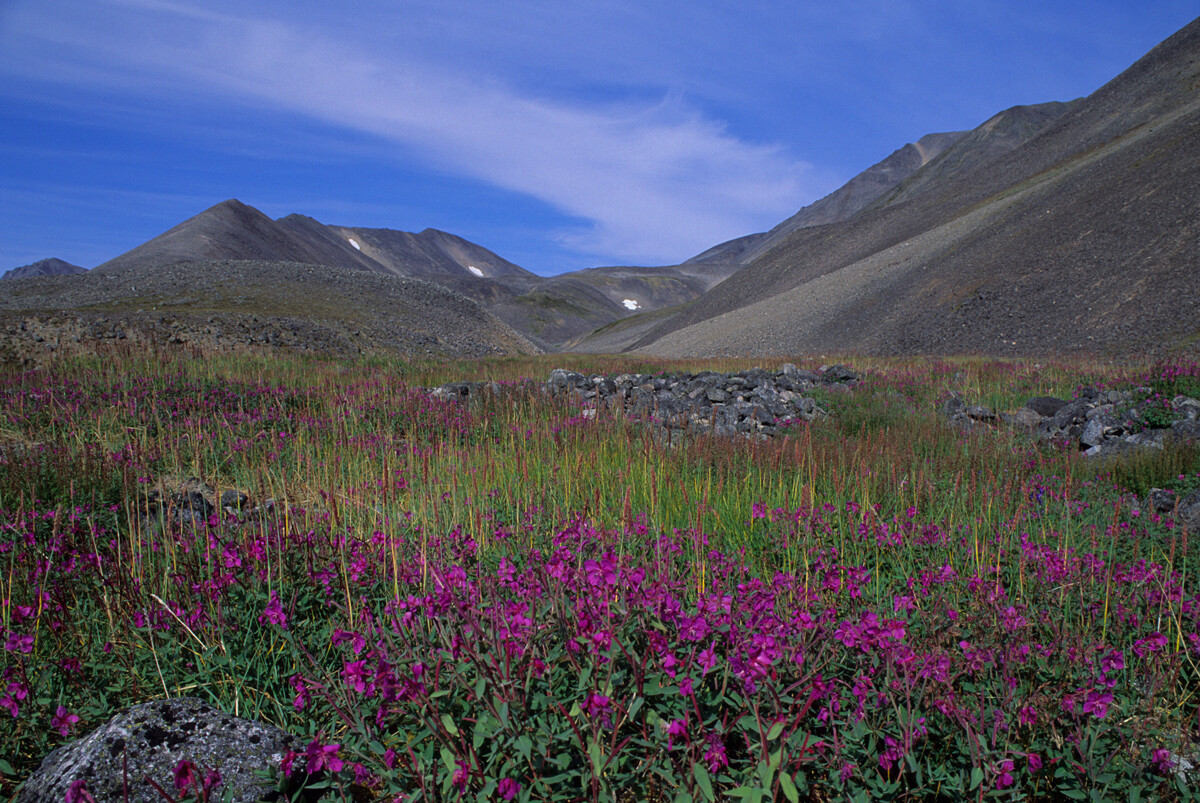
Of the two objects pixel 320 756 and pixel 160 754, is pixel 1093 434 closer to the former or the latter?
pixel 320 756

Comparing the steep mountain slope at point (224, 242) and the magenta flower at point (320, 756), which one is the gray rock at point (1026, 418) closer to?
the magenta flower at point (320, 756)

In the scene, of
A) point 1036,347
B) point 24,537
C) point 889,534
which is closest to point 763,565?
point 889,534

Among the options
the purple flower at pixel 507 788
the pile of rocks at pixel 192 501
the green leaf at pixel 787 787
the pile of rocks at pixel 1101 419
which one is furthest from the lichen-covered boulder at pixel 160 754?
the pile of rocks at pixel 1101 419

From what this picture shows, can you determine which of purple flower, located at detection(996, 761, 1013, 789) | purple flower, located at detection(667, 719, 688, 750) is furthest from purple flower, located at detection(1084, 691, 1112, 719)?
purple flower, located at detection(667, 719, 688, 750)

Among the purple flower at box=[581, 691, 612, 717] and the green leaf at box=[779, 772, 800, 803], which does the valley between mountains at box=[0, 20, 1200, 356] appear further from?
the green leaf at box=[779, 772, 800, 803]

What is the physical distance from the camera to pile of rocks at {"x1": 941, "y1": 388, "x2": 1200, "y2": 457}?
20.9ft

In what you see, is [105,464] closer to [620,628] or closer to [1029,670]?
[620,628]

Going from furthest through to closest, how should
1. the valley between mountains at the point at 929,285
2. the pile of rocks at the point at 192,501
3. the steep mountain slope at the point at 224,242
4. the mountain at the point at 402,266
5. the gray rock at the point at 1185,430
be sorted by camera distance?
the mountain at the point at 402,266, the steep mountain slope at the point at 224,242, the valley between mountains at the point at 929,285, the gray rock at the point at 1185,430, the pile of rocks at the point at 192,501

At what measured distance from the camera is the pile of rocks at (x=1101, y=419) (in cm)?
637

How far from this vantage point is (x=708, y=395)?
10.2 meters

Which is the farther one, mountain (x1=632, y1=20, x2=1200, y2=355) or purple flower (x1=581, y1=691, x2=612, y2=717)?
mountain (x1=632, y1=20, x2=1200, y2=355)

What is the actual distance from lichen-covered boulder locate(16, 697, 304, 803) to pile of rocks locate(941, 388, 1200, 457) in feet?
24.8

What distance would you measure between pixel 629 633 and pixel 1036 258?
33.4 meters

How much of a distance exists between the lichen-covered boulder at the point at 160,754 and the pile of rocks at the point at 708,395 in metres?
4.62
